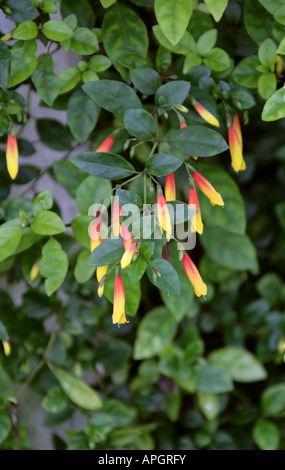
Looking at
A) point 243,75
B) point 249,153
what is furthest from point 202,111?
point 249,153

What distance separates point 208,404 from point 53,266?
644mm

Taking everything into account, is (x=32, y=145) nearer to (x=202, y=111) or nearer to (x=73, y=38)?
(x=73, y=38)

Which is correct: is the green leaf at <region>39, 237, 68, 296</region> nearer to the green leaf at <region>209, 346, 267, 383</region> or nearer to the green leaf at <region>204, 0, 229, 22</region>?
the green leaf at <region>204, 0, 229, 22</region>

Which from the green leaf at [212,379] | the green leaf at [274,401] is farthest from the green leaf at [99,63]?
the green leaf at [274,401]

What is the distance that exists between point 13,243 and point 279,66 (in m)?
0.56

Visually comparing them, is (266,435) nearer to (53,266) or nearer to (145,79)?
(53,266)

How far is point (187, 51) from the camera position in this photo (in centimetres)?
77

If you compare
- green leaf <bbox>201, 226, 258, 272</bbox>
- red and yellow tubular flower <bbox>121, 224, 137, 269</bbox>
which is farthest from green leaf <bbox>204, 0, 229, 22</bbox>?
green leaf <bbox>201, 226, 258, 272</bbox>

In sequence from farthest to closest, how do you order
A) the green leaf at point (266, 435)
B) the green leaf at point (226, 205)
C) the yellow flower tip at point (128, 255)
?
the green leaf at point (266, 435) < the green leaf at point (226, 205) < the yellow flower tip at point (128, 255)

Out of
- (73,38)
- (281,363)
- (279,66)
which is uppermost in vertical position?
(73,38)

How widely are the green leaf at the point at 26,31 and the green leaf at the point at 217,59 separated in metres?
0.27

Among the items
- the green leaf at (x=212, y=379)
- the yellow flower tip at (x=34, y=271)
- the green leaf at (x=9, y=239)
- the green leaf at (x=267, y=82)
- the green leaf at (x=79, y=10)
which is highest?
the green leaf at (x=79, y=10)

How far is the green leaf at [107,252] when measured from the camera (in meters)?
0.60

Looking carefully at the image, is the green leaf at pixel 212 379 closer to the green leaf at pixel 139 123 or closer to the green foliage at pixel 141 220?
the green foliage at pixel 141 220
